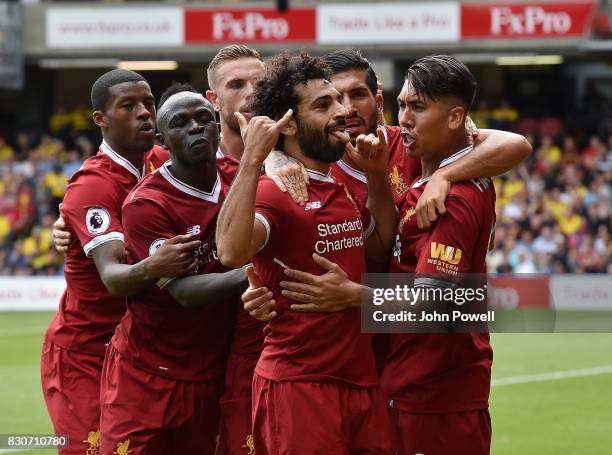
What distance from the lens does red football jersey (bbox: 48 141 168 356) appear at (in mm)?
5953

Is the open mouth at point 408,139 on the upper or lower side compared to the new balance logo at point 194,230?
upper

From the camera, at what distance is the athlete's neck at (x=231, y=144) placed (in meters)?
6.54

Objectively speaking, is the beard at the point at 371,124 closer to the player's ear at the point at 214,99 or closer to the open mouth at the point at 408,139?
the open mouth at the point at 408,139

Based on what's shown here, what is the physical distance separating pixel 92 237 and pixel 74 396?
106 cm

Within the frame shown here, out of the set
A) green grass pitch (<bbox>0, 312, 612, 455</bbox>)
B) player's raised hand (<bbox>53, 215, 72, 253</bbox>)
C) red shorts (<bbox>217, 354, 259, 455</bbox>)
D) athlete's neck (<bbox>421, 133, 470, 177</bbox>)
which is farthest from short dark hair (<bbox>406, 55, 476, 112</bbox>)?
green grass pitch (<bbox>0, 312, 612, 455</bbox>)

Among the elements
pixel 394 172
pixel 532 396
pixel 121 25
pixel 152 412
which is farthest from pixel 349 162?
pixel 121 25

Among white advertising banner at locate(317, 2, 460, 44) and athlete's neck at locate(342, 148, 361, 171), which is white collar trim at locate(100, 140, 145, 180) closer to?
athlete's neck at locate(342, 148, 361, 171)

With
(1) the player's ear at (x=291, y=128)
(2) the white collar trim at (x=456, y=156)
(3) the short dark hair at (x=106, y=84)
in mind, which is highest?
(3) the short dark hair at (x=106, y=84)

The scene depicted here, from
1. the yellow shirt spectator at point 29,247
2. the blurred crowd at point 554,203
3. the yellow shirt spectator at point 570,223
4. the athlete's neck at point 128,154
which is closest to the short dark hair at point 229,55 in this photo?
the athlete's neck at point 128,154

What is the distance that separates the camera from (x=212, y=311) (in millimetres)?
5773

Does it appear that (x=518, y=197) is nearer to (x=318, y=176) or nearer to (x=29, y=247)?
(x=29, y=247)

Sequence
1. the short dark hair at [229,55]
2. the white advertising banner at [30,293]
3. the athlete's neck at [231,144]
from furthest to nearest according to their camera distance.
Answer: the white advertising banner at [30,293]
the short dark hair at [229,55]
the athlete's neck at [231,144]

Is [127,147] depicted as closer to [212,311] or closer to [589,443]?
[212,311]

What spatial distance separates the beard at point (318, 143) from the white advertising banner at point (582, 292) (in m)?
13.9
